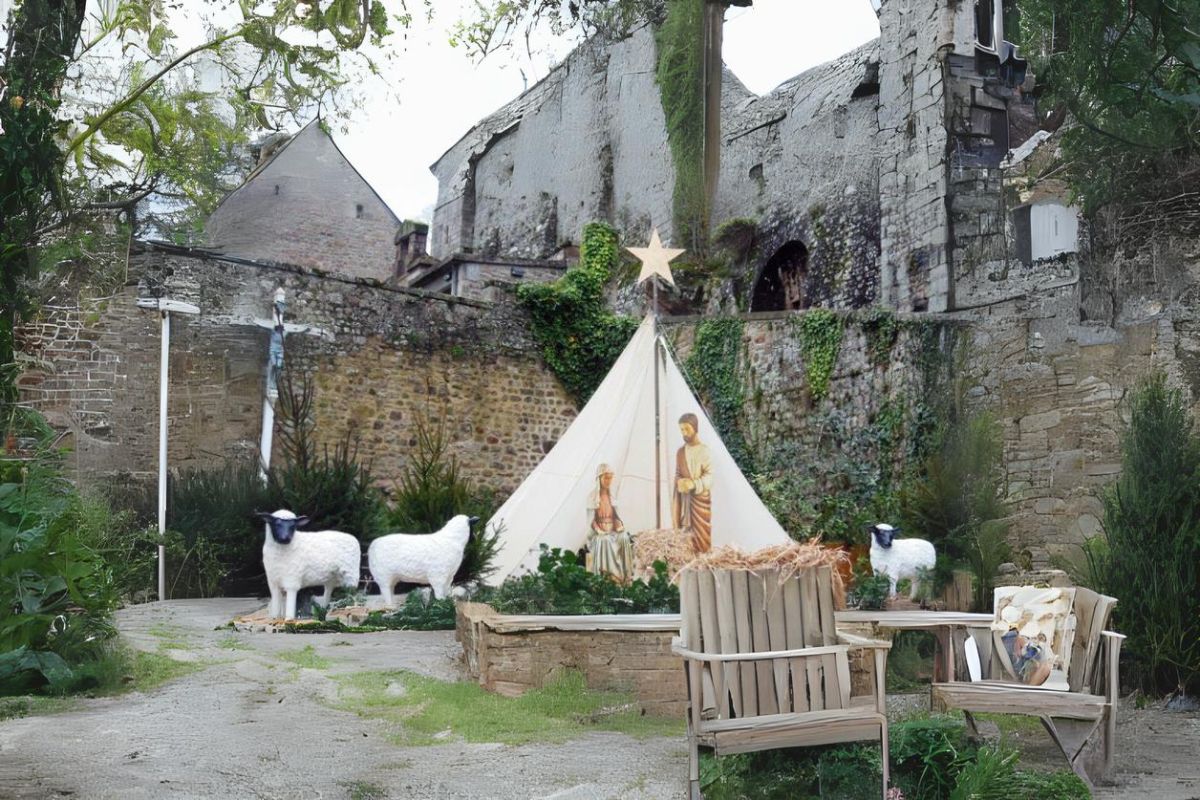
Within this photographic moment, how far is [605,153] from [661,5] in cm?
270

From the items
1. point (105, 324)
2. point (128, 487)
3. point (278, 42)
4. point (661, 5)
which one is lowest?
point (128, 487)

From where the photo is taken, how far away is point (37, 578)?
5500mm

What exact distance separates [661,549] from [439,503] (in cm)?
246

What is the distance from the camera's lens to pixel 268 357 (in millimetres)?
12984

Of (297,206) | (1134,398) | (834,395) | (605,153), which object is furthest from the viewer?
(297,206)

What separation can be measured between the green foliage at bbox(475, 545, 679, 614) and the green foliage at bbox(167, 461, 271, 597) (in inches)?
162

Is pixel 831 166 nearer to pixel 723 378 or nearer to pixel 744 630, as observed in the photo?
pixel 723 378

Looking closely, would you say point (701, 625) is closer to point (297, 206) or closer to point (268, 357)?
point (268, 357)

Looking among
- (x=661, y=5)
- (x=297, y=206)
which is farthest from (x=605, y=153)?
(x=297, y=206)

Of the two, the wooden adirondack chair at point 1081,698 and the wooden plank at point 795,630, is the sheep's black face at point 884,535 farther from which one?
the wooden plank at point 795,630

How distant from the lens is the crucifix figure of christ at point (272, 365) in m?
12.8

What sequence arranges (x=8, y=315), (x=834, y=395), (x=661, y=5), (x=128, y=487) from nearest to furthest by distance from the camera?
(x=8, y=315)
(x=128, y=487)
(x=834, y=395)
(x=661, y=5)

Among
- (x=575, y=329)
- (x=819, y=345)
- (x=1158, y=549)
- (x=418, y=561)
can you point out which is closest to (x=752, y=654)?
(x=1158, y=549)

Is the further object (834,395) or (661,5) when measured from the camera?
(661,5)
